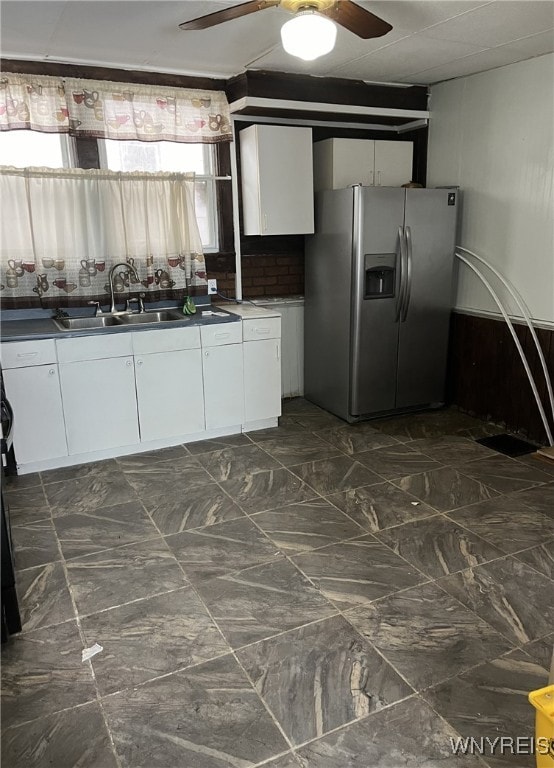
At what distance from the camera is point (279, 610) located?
7.79 ft

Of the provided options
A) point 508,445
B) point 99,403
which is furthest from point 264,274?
point 508,445

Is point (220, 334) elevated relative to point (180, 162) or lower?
lower

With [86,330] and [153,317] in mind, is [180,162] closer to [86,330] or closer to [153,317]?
[153,317]

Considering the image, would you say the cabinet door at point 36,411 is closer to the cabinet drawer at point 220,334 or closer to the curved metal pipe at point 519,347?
the cabinet drawer at point 220,334

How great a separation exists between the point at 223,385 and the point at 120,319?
2.84 ft

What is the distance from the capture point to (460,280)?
454 centimetres

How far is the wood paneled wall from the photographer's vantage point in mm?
4008

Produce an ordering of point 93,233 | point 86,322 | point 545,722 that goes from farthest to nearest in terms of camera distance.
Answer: point 86,322, point 93,233, point 545,722

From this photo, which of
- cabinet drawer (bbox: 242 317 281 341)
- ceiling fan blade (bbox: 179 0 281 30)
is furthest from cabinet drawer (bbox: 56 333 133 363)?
ceiling fan blade (bbox: 179 0 281 30)

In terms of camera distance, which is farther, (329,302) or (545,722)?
(329,302)

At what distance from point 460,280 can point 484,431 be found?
1188 mm

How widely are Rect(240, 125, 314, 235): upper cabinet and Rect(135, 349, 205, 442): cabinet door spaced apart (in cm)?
113

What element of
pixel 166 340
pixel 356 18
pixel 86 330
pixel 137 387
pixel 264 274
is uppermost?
pixel 356 18

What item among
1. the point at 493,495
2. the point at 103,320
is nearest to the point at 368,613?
the point at 493,495
